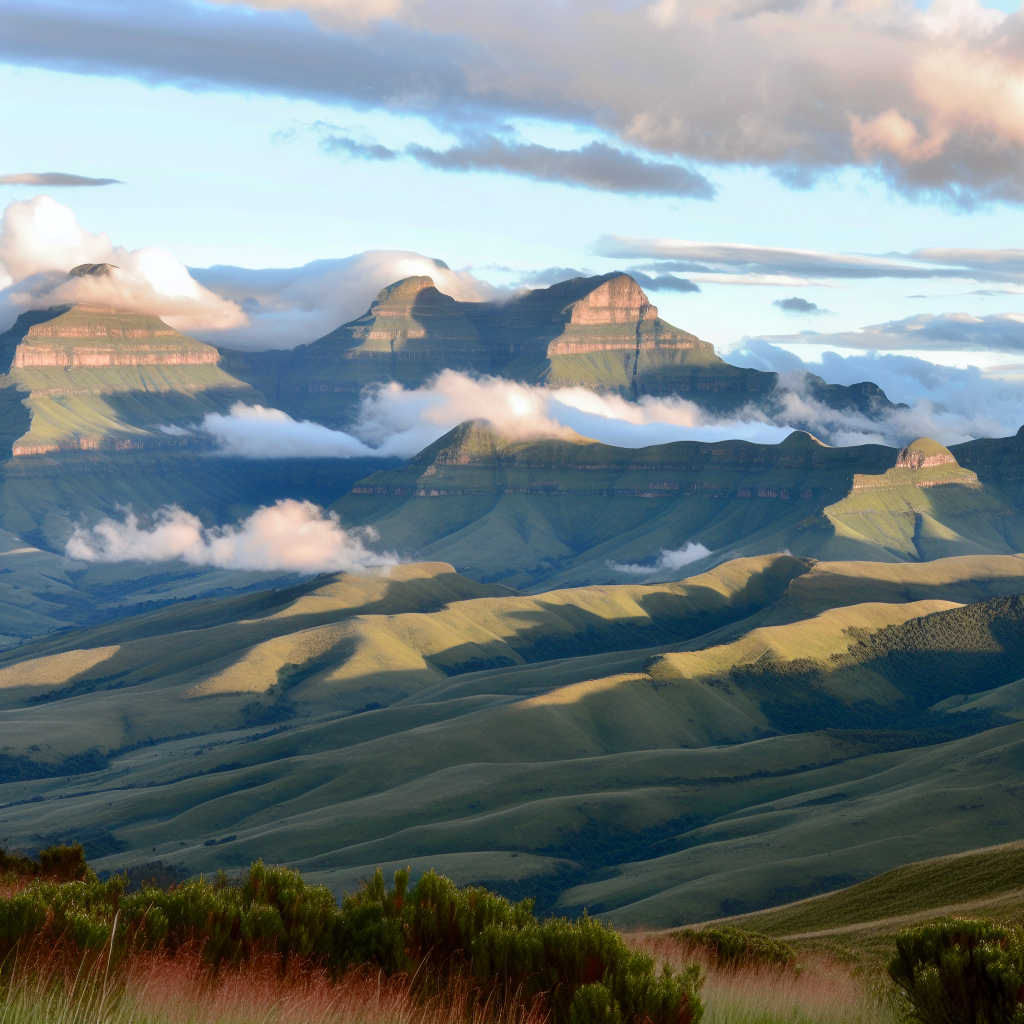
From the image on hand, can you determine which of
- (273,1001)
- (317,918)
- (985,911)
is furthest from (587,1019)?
(985,911)

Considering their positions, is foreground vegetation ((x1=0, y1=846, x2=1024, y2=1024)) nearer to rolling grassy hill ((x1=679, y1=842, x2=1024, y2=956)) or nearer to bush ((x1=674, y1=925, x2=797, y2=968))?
bush ((x1=674, y1=925, x2=797, y2=968))

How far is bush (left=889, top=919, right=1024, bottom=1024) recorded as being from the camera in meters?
18.6

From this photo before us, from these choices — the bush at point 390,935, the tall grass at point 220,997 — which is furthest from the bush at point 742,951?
the tall grass at point 220,997

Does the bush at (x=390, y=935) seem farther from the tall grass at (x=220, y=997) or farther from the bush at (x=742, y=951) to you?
the bush at (x=742, y=951)

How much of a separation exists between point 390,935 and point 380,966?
544 mm

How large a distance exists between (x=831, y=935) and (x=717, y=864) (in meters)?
97.5

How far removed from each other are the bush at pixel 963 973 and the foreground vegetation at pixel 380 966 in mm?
29

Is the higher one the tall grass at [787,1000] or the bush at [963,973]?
the bush at [963,973]

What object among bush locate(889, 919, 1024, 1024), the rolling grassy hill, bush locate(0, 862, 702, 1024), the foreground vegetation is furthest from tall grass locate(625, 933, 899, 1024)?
the rolling grassy hill

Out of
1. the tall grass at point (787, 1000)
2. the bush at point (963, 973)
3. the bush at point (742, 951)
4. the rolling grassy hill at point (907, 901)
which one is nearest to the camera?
the bush at point (963, 973)

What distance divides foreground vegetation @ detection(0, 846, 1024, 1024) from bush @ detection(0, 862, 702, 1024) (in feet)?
0.11

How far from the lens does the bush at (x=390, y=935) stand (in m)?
18.8

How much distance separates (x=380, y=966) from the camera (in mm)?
21797

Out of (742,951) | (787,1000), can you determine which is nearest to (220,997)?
(787,1000)
